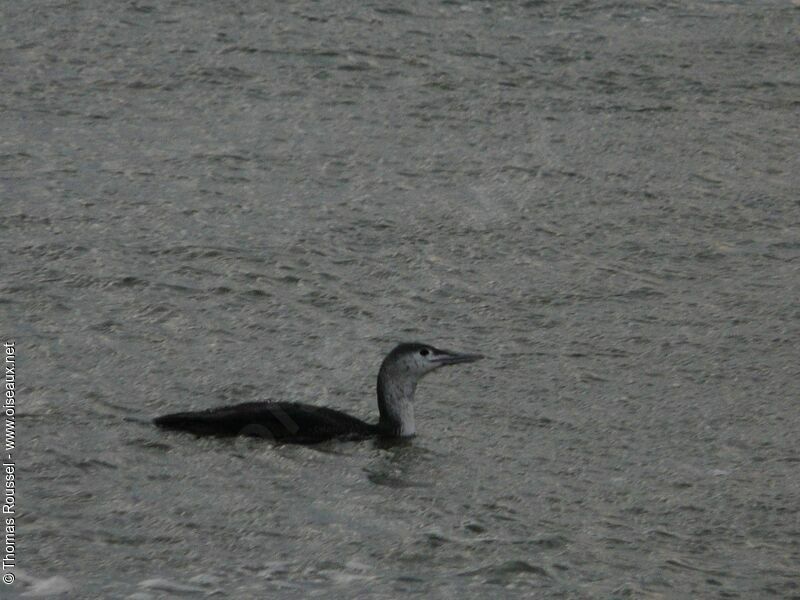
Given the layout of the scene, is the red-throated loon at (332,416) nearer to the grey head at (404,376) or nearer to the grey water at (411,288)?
the grey head at (404,376)

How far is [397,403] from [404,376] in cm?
23

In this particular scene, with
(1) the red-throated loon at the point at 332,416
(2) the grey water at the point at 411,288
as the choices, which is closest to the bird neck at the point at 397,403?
(1) the red-throated loon at the point at 332,416

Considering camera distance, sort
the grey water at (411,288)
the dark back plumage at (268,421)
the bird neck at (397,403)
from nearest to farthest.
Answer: the grey water at (411,288) < the dark back plumage at (268,421) < the bird neck at (397,403)

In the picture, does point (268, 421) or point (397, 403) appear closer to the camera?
point (268, 421)

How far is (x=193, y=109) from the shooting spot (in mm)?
16562

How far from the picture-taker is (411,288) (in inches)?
534

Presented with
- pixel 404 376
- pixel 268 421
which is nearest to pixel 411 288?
pixel 404 376

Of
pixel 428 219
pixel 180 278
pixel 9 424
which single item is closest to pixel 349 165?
pixel 428 219

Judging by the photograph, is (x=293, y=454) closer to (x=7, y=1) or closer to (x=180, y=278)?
(x=180, y=278)

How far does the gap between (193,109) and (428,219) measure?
2.90 m

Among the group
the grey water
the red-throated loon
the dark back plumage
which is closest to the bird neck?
the red-throated loon

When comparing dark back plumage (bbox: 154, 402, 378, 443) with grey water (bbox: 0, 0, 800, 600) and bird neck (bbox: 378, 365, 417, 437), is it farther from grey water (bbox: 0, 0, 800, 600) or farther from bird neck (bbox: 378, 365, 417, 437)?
bird neck (bbox: 378, 365, 417, 437)

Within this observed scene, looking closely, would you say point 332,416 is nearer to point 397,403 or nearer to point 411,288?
point 397,403

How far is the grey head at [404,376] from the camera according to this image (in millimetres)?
11344
